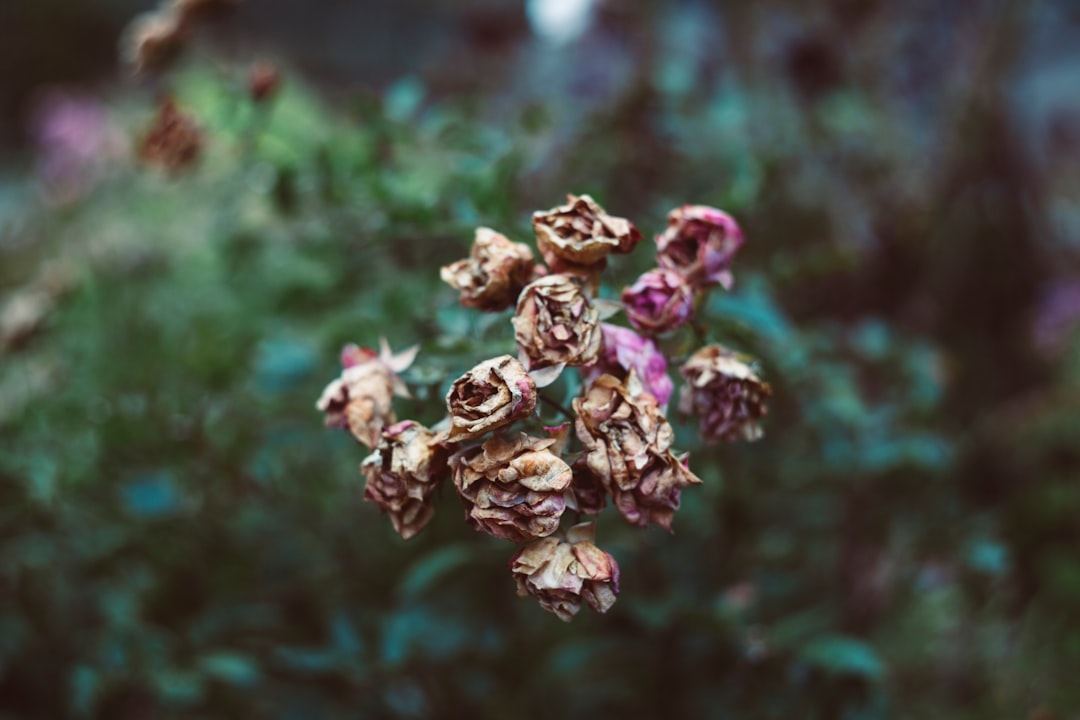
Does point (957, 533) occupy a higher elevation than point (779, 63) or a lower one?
lower

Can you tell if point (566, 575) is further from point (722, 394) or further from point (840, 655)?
point (840, 655)

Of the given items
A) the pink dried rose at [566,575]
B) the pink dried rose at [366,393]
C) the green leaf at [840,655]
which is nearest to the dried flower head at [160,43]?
the pink dried rose at [366,393]

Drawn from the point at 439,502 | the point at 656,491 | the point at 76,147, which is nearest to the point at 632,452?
the point at 656,491

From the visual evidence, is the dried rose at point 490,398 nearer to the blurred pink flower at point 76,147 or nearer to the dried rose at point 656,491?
the dried rose at point 656,491

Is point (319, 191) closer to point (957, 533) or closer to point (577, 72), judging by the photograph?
point (957, 533)

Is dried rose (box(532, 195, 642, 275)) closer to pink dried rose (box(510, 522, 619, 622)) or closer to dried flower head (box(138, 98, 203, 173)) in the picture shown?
pink dried rose (box(510, 522, 619, 622))

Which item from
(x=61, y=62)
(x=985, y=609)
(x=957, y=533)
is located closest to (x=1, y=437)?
(x=957, y=533)
